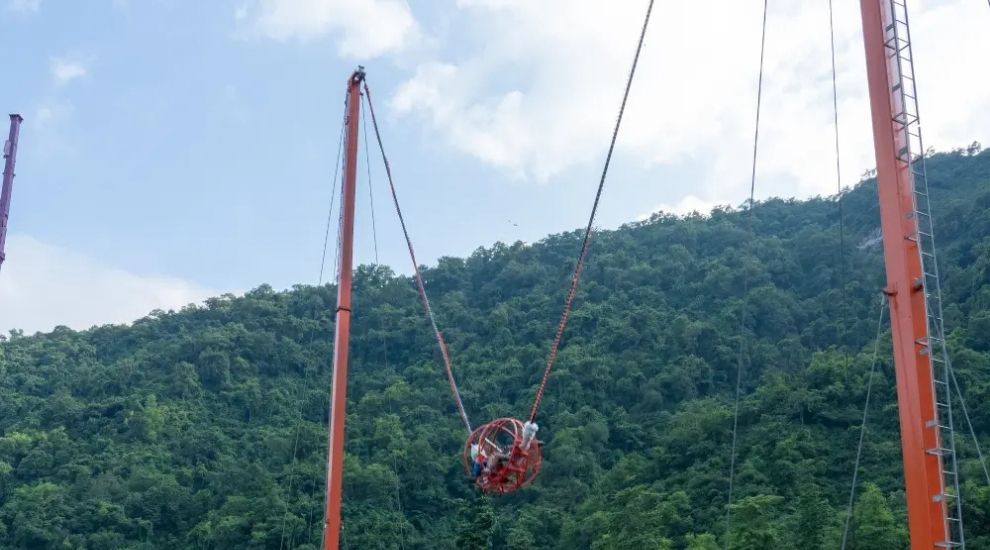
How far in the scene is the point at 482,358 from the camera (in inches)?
2320

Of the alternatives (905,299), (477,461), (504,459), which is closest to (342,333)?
(477,461)

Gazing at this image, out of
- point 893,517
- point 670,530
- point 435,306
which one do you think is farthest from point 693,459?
point 435,306

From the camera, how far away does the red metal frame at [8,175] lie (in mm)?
15867

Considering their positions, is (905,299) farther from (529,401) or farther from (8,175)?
(529,401)

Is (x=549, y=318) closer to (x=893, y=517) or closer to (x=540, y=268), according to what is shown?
(x=540, y=268)

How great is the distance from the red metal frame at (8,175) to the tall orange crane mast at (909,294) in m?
11.9

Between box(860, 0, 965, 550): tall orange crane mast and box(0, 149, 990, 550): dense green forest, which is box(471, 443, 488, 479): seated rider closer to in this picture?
box(860, 0, 965, 550): tall orange crane mast

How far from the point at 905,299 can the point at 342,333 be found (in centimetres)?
1016

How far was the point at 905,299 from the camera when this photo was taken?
12016 millimetres

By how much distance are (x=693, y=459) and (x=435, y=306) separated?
2803cm

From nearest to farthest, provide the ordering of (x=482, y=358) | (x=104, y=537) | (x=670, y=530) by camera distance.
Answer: (x=670, y=530) < (x=104, y=537) < (x=482, y=358)

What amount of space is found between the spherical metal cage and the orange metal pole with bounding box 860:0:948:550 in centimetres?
454

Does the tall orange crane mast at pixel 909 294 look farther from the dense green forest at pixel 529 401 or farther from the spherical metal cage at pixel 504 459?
the dense green forest at pixel 529 401

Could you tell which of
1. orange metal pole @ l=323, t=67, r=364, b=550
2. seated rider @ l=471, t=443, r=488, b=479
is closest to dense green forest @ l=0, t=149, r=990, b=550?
orange metal pole @ l=323, t=67, r=364, b=550
